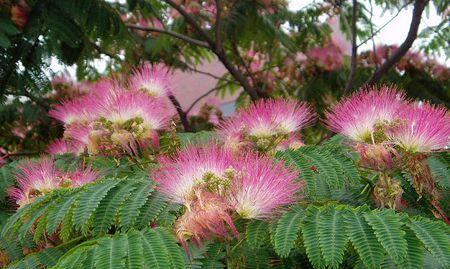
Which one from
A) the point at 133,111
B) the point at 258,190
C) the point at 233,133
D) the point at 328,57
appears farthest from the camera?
the point at 328,57

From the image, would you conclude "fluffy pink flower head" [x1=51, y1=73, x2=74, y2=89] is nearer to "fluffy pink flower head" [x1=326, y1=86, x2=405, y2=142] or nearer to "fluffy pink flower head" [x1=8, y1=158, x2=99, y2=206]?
"fluffy pink flower head" [x1=8, y1=158, x2=99, y2=206]

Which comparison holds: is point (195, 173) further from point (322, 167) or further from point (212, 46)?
point (212, 46)

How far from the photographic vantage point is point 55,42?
3.64m

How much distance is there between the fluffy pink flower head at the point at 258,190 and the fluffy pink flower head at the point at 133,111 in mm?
890

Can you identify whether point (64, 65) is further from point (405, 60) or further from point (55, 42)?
point (405, 60)

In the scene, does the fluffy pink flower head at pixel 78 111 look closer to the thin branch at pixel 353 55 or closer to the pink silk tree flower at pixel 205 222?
the pink silk tree flower at pixel 205 222

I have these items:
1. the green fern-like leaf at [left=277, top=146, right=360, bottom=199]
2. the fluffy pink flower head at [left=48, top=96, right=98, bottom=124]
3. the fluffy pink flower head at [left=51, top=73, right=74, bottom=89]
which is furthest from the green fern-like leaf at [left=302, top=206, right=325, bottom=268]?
the fluffy pink flower head at [left=51, top=73, right=74, bottom=89]

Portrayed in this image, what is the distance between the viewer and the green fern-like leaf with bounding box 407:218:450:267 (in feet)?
5.52

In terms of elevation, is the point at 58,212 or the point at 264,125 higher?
the point at 264,125

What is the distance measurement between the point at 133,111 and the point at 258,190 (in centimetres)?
99

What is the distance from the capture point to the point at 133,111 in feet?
8.89

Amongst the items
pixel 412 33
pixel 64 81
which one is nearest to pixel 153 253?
pixel 412 33

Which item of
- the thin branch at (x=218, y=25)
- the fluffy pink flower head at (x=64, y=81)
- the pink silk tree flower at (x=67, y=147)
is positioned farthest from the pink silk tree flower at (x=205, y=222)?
the fluffy pink flower head at (x=64, y=81)

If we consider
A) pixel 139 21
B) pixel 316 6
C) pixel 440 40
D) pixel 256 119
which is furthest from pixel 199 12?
pixel 256 119
